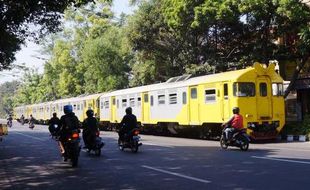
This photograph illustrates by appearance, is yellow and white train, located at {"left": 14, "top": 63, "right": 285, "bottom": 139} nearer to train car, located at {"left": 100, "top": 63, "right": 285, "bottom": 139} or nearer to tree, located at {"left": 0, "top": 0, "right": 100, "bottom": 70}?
train car, located at {"left": 100, "top": 63, "right": 285, "bottom": 139}

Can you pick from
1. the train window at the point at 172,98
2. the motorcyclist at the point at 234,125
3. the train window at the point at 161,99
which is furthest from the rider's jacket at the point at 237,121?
the train window at the point at 161,99

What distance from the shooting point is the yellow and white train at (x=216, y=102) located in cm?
2167

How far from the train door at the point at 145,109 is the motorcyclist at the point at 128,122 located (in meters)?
12.7

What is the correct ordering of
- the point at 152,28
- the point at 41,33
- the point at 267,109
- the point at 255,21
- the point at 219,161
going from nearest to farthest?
the point at 219,161 → the point at 41,33 → the point at 267,109 → the point at 255,21 → the point at 152,28

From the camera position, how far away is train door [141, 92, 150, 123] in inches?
1197

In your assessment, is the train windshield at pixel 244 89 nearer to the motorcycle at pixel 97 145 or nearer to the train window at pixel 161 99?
the train window at pixel 161 99

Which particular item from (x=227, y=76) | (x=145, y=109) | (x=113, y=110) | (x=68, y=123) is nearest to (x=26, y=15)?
(x=68, y=123)

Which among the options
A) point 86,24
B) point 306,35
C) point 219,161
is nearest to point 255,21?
point 306,35

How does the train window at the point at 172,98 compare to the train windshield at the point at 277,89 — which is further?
the train window at the point at 172,98

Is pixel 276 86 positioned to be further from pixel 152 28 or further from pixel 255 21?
pixel 152 28

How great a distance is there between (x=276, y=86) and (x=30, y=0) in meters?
13.2

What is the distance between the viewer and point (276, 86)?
74.9ft

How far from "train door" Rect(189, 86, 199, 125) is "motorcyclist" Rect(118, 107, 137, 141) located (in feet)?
24.5

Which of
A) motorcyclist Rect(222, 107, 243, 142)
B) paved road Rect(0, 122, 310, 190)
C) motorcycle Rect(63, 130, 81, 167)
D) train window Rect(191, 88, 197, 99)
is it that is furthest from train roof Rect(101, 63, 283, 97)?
motorcycle Rect(63, 130, 81, 167)
